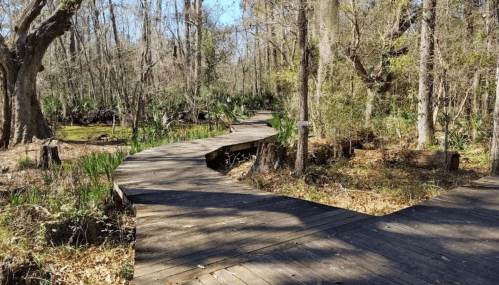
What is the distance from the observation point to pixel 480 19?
9672mm

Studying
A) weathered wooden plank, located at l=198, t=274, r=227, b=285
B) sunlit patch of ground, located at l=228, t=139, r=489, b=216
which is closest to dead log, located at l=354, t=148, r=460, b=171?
sunlit patch of ground, located at l=228, t=139, r=489, b=216

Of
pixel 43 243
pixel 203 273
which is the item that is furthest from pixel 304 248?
pixel 43 243

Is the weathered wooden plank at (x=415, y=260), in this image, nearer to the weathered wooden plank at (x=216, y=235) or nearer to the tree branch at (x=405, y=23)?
the weathered wooden plank at (x=216, y=235)

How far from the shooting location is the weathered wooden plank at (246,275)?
7.18ft

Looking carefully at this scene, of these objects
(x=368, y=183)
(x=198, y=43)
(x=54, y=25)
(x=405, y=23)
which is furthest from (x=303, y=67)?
(x=198, y=43)

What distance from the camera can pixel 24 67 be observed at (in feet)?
31.1

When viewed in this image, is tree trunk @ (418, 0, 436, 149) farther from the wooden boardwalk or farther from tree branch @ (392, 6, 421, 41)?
the wooden boardwalk

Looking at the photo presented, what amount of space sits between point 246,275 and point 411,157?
20.6ft

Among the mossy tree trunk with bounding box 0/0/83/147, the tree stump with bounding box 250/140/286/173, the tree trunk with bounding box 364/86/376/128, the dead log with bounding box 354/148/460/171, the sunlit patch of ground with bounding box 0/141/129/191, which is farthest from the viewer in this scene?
the mossy tree trunk with bounding box 0/0/83/147

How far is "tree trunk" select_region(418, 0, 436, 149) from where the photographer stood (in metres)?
8.02

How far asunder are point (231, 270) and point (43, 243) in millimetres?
2353

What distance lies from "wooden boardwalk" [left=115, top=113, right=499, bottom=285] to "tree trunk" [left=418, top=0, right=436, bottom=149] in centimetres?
408

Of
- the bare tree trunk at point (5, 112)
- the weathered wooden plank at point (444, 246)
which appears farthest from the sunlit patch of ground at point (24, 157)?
the weathered wooden plank at point (444, 246)

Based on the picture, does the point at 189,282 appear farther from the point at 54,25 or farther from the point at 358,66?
the point at 54,25
